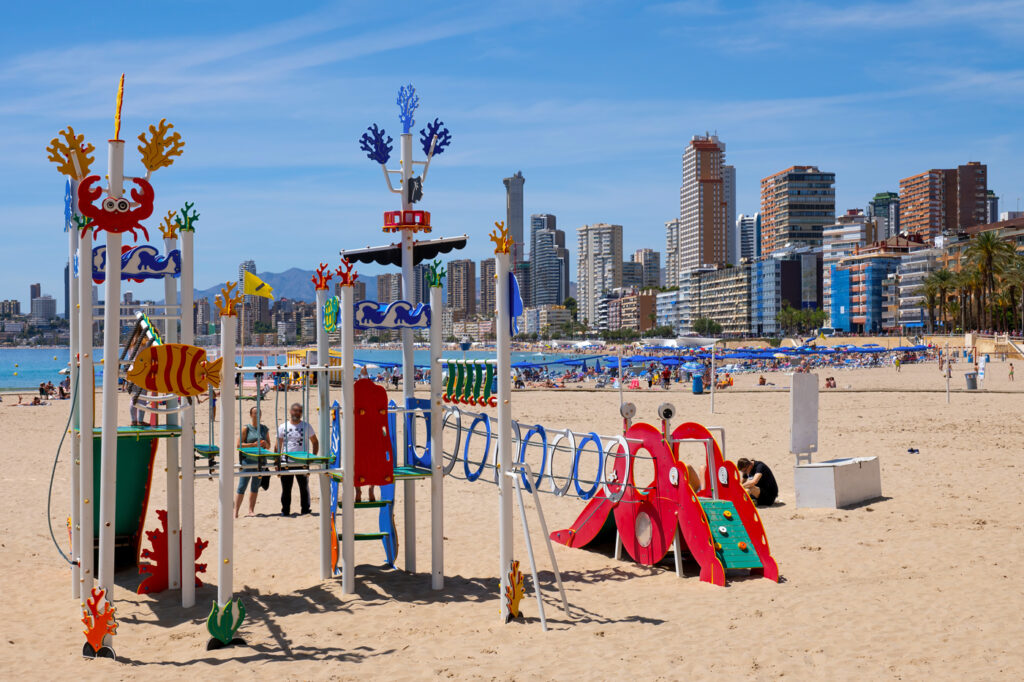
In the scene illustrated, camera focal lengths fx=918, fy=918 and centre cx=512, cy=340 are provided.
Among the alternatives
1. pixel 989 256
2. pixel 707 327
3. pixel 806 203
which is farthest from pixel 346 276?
pixel 806 203

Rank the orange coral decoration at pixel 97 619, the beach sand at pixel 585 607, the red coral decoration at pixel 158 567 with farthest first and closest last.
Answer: the red coral decoration at pixel 158 567, the orange coral decoration at pixel 97 619, the beach sand at pixel 585 607

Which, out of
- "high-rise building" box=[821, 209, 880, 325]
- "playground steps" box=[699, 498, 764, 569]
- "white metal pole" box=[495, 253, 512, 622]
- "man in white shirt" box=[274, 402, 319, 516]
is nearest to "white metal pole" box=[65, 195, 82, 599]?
"man in white shirt" box=[274, 402, 319, 516]

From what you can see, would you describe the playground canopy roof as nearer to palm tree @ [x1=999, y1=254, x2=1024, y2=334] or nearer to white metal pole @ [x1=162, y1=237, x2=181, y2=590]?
white metal pole @ [x1=162, y1=237, x2=181, y2=590]

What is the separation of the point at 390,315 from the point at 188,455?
2197mm

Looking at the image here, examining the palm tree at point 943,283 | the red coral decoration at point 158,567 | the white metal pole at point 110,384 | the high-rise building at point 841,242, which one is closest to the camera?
the white metal pole at point 110,384

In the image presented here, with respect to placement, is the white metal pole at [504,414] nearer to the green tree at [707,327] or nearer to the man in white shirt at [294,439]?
the man in white shirt at [294,439]

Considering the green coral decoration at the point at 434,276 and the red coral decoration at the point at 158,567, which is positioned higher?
the green coral decoration at the point at 434,276

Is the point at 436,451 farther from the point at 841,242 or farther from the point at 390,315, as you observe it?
the point at 841,242

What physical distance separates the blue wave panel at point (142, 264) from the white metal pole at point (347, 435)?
155 centimetres

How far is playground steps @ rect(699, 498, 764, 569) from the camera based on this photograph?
8969mm

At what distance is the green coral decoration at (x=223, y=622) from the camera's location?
7.01m

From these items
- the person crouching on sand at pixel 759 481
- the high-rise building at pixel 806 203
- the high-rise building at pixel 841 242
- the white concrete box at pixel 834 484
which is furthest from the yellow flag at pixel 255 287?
the high-rise building at pixel 806 203

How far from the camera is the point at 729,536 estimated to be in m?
9.19

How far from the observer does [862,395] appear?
114ft
